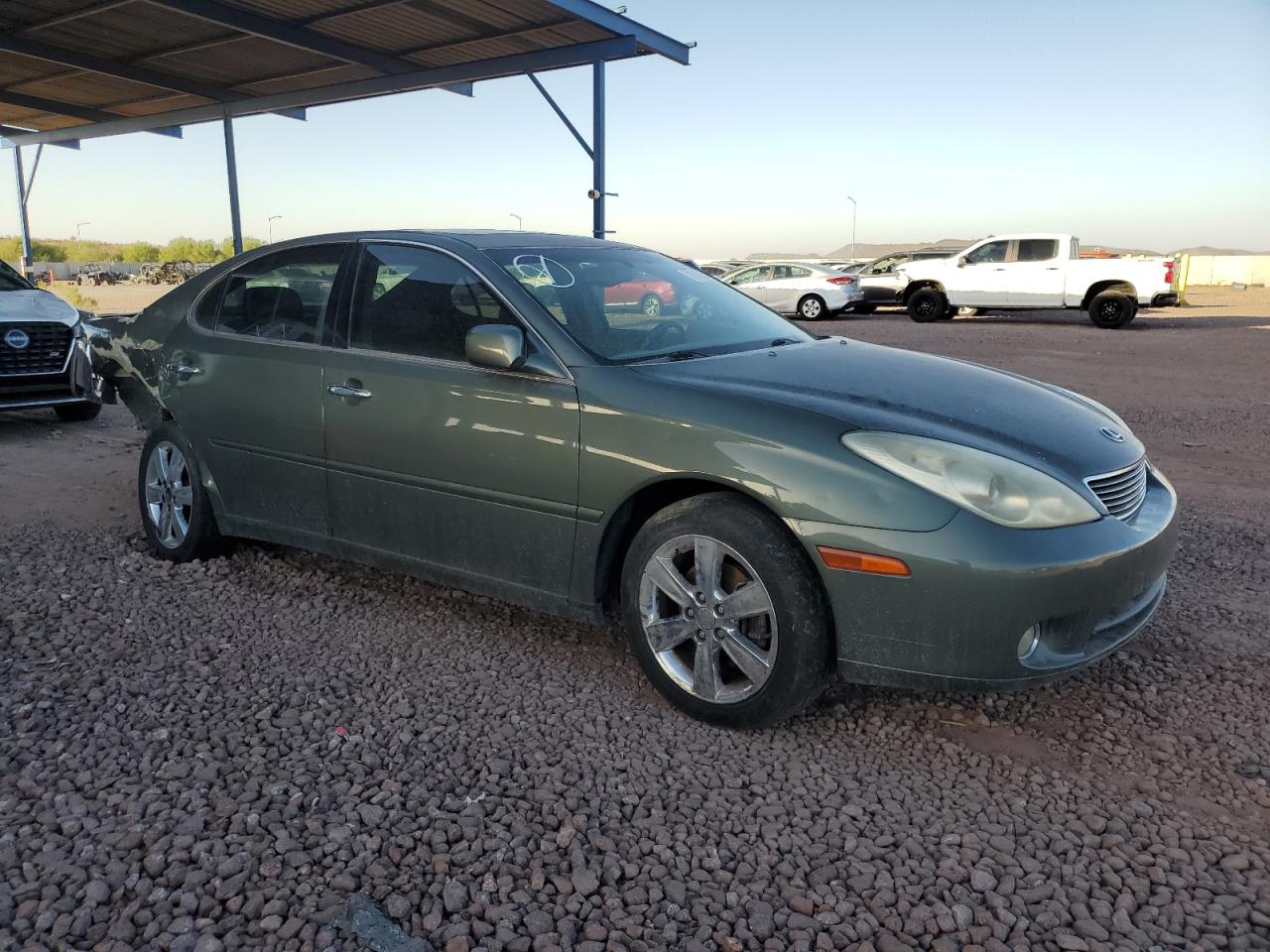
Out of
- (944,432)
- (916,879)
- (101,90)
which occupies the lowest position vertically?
(916,879)

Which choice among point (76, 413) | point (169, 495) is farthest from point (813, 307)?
point (169, 495)

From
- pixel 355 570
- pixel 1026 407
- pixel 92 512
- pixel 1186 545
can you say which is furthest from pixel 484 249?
pixel 1186 545

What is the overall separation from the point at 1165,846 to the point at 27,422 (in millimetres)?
9571

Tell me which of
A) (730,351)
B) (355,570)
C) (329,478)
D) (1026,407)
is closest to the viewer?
(1026,407)

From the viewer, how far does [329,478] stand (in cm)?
412

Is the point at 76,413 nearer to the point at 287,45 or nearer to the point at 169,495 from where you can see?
the point at 169,495

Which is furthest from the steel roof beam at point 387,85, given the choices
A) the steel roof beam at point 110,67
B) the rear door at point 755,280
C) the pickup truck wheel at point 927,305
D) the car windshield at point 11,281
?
the pickup truck wheel at point 927,305

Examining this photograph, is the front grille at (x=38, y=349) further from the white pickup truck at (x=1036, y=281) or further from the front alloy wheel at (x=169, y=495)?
the white pickup truck at (x=1036, y=281)

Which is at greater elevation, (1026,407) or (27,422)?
(1026,407)

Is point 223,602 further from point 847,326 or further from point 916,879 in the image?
point 847,326

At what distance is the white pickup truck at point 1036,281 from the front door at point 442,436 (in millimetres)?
19263

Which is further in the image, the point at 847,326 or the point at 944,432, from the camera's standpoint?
the point at 847,326

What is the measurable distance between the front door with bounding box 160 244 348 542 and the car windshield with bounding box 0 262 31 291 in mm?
5375

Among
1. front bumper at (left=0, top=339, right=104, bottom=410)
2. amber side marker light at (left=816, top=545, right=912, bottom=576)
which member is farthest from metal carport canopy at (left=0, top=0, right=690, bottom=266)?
amber side marker light at (left=816, top=545, right=912, bottom=576)
